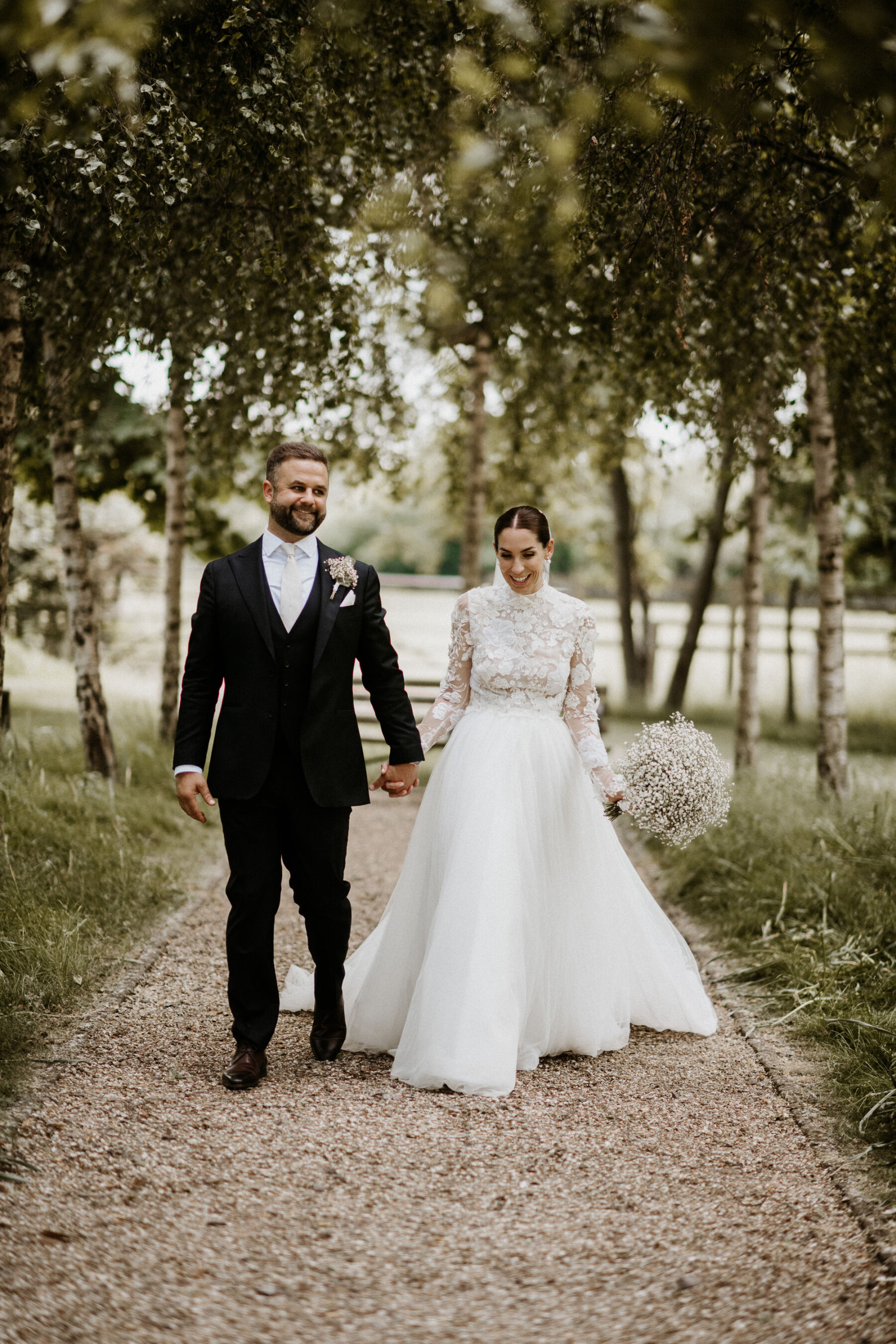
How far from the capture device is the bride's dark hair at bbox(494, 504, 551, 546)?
472cm

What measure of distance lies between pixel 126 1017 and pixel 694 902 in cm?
372

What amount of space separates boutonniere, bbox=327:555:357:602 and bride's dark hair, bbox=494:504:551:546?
0.65 m

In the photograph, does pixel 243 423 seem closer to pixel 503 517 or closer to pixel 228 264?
pixel 228 264

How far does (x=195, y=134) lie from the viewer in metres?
5.03

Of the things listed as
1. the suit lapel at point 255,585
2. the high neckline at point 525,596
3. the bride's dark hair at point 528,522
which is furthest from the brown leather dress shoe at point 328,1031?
the bride's dark hair at point 528,522

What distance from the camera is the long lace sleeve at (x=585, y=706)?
189 inches

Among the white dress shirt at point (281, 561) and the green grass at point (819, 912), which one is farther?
the green grass at point (819, 912)

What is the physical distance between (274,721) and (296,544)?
2.22ft

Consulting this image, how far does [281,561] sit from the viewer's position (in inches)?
173

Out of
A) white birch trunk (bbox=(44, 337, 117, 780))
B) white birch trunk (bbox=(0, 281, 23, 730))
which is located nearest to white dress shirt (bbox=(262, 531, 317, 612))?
white birch trunk (bbox=(0, 281, 23, 730))

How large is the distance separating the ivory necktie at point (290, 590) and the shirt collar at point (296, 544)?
0.8 inches

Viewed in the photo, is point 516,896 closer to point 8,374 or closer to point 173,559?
point 8,374

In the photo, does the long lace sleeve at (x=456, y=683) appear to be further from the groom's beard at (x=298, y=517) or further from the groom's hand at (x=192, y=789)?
the groom's hand at (x=192, y=789)

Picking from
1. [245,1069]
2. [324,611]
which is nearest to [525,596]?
[324,611]
